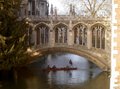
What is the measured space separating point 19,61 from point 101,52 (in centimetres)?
456

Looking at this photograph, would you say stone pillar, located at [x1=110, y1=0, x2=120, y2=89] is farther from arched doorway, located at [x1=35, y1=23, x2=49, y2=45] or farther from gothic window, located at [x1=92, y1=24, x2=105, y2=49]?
arched doorway, located at [x1=35, y1=23, x2=49, y2=45]

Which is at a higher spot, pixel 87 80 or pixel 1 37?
pixel 1 37

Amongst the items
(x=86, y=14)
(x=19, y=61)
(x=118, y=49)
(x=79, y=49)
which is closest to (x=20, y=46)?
(x=19, y=61)

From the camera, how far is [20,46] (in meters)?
14.2

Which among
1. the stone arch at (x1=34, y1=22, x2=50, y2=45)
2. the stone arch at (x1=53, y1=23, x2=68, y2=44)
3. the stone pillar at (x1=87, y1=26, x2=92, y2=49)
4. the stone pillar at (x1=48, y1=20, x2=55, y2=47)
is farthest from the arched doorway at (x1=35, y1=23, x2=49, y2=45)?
the stone pillar at (x1=87, y1=26, x2=92, y2=49)

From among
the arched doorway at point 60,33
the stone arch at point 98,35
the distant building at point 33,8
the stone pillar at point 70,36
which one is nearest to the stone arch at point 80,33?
the stone pillar at point 70,36

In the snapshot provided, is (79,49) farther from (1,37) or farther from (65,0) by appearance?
(1,37)

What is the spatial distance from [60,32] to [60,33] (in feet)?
0.15

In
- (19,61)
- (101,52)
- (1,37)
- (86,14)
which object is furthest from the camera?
(86,14)

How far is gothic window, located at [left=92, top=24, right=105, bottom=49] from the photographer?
1770cm

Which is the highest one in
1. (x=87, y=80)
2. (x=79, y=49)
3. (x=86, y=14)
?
(x=86, y=14)

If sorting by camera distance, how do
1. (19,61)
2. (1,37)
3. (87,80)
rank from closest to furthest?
(1,37) → (19,61) → (87,80)

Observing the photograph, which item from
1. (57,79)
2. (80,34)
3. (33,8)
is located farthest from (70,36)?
(33,8)

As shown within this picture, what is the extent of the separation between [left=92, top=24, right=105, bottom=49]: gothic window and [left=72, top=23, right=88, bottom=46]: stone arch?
39 centimetres
